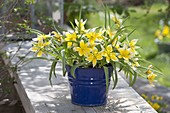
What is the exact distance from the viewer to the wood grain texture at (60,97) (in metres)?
2.64

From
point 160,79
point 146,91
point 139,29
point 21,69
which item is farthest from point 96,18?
point 21,69

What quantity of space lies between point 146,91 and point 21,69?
2255mm

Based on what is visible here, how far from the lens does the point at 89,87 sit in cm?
261

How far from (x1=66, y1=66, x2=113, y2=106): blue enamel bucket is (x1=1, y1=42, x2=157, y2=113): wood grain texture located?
43mm

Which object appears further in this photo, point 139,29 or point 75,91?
point 139,29

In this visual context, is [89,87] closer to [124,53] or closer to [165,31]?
[124,53]

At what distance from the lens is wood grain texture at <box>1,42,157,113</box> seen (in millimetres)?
2641

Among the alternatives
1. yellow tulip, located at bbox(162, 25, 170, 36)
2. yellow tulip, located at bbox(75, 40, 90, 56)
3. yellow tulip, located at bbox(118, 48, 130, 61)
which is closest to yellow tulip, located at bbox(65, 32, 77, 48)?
yellow tulip, located at bbox(75, 40, 90, 56)

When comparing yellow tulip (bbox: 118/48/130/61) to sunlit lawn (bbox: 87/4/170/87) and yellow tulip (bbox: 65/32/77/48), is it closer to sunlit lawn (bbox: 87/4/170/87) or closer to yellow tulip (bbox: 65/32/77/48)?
yellow tulip (bbox: 65/32/77/48)

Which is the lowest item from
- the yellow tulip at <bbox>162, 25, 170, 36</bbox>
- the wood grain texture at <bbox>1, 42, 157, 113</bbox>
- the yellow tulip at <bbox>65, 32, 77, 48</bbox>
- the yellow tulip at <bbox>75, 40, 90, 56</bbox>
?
the wood grain texture at <bbox>1, 42, 157, 113</bbox>

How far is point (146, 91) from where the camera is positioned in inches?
215

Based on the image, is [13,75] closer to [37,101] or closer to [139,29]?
[37,101]

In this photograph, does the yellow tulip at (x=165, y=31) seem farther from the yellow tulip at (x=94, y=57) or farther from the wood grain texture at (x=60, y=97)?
the yellow tulip at (x=94, y=57)

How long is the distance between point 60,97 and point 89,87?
1.06 feet
